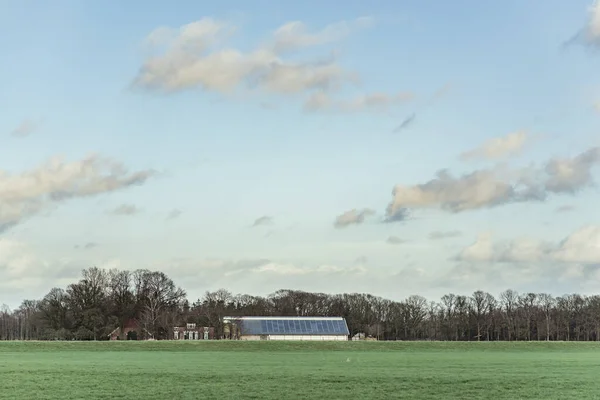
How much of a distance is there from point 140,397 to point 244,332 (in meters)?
101

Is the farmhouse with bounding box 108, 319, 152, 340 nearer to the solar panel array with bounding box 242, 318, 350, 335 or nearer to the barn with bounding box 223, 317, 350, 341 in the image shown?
the barn with bounding box 223, 317, 350, 341

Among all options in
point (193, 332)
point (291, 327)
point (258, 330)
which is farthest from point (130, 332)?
point (291, 327)

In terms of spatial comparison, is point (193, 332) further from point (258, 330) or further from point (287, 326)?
point (287, 326)

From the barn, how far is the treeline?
390cm

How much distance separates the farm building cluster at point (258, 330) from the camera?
124 m

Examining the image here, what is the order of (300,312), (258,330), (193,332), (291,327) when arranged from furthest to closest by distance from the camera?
(300,312) → (291,327) → (193,332) → (258,330)

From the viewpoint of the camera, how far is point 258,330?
12562cm

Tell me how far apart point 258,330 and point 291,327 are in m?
5.78

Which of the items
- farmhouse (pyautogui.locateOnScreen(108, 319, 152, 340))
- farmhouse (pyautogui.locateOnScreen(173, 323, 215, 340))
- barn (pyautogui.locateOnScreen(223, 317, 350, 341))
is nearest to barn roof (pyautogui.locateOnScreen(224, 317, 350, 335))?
barn (pyautogui.locateOnScreen(223, 317, 350, 341))

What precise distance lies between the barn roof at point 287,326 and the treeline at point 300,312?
4738mm

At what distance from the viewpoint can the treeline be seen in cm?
12281

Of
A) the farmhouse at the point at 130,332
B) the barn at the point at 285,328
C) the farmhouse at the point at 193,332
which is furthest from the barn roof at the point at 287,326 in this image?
the farmhouse at the point at 130,332

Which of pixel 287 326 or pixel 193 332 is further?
pixel 287 326

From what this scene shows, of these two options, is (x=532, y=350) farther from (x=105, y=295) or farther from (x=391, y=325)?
(x=105, y=295)
